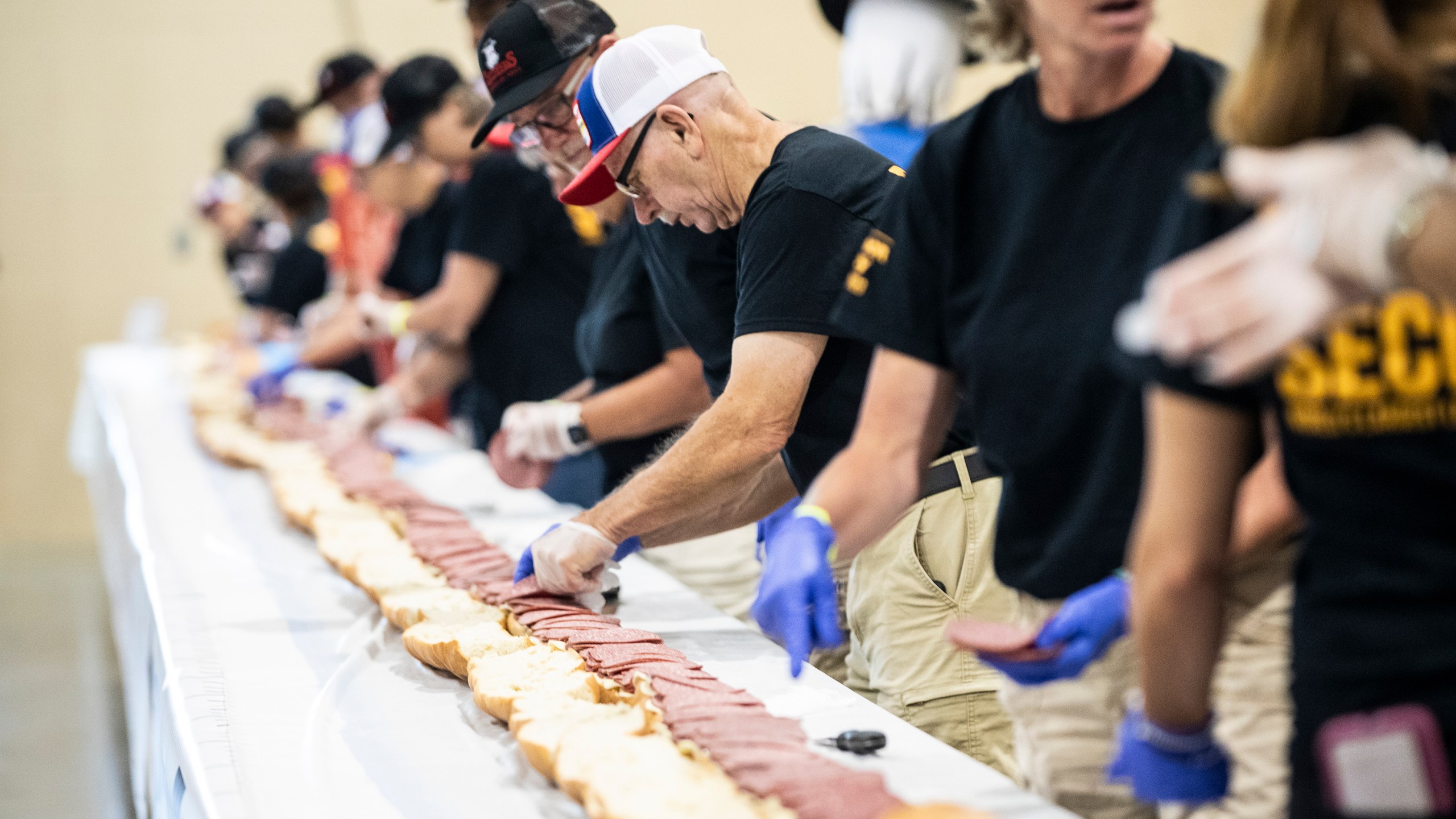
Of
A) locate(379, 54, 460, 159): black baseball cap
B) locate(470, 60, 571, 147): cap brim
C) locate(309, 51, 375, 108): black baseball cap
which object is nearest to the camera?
locate(470, 60, 571, 147): cap brim

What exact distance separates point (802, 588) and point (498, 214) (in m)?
1.90

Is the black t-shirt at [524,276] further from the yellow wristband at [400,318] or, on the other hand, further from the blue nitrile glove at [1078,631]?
the blue nitrile glove at [1078,631]

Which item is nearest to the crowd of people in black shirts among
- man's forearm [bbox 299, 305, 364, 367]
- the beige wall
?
man's forearm [bbox 299, 305, 364, 367]

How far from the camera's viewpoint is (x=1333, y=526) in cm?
87

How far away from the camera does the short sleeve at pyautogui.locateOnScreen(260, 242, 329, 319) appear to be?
5246 millimetres

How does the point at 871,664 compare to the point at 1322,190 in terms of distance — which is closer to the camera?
the point at 1322,190

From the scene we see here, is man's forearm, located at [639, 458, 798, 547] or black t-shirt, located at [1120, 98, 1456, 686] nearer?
black t-shirt, located at [1120, 98, 1456, 686]

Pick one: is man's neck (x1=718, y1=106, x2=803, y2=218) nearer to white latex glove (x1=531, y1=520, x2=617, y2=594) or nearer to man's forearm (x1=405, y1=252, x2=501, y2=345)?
white latex glove (x1=531, y1=520, x2=617, y2=594)

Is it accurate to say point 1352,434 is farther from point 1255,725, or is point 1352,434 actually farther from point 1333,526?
point 1255,725

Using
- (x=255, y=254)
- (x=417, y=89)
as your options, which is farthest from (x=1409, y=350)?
(x=255, y=254)

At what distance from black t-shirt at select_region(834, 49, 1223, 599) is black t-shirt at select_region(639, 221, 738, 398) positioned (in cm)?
62

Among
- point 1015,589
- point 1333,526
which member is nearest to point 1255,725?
point 1015,589

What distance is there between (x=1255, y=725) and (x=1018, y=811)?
0.88 feet

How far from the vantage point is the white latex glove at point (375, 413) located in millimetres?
3521
